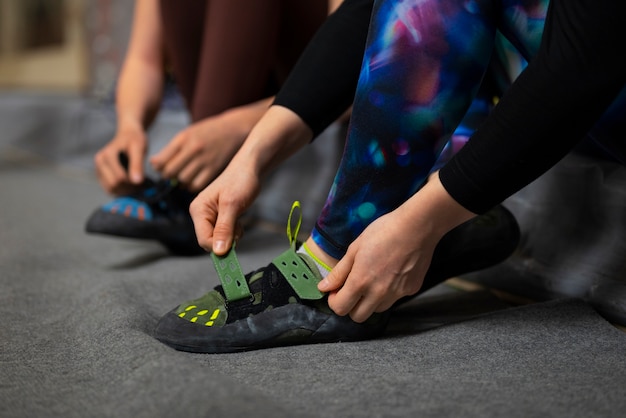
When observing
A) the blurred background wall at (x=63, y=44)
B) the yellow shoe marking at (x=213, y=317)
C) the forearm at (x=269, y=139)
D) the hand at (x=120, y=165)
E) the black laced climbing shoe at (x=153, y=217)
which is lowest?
the blurred background wall at (x=63, y=44)

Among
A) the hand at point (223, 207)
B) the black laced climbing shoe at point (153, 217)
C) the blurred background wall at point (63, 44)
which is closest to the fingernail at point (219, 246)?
the hand at point (223, 207)

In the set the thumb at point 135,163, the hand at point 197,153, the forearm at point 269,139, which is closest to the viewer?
the forearm at point 269,139

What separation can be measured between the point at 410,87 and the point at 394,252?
A: 0.14 metres

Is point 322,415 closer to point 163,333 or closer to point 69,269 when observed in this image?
point 163,333

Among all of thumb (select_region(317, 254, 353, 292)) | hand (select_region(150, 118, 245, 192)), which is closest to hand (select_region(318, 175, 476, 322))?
thumb (select_region(317, 254, 353, 292))

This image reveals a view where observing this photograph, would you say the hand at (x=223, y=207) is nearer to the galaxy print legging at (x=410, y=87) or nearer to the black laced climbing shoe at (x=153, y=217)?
the galaxy print legging at (x=410, y=87)

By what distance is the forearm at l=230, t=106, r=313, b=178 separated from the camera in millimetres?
663

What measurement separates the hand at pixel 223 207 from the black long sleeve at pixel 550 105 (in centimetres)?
22

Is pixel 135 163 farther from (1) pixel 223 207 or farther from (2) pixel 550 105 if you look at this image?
(2) pixel 550 105

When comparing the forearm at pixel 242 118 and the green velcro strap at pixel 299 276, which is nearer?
the green velcro strap at pixel 299 276

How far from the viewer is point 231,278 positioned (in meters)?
0.61

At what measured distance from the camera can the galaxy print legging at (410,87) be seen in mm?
545

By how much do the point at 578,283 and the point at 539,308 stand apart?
0.10m

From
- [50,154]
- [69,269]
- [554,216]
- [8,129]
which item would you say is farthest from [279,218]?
[8,129]
